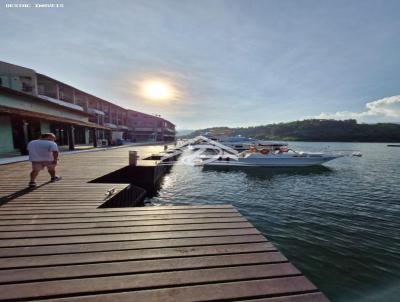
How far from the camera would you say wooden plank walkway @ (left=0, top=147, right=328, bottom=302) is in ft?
6.54

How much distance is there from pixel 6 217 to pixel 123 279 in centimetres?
334

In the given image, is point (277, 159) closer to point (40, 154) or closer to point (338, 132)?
point (40, 154)

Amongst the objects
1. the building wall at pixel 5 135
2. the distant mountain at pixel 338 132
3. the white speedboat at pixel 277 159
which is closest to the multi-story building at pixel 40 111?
the building wall at pixel 5 135

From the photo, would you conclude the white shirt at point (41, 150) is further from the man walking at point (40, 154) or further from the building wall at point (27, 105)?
the building wall at point (27, 105)

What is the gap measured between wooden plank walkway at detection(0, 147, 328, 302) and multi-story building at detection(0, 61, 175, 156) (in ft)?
39.4

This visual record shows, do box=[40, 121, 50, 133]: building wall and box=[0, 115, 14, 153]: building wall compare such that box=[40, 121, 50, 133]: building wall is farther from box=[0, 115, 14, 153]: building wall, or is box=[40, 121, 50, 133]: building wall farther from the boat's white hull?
the boat's white hull

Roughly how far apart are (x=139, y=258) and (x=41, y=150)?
5.69 m

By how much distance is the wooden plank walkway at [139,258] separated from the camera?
199cm

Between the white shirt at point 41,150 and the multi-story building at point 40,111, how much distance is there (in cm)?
795

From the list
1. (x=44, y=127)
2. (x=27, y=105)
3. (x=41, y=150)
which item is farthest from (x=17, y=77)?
(x=41, y=150)

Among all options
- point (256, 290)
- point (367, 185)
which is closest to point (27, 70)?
point (256, 290)

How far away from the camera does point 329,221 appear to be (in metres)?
7.25

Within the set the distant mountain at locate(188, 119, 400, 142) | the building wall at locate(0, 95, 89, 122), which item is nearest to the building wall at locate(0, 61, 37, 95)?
the building wall at locate(0, 95, 89, 122)

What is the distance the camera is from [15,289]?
1.97m
